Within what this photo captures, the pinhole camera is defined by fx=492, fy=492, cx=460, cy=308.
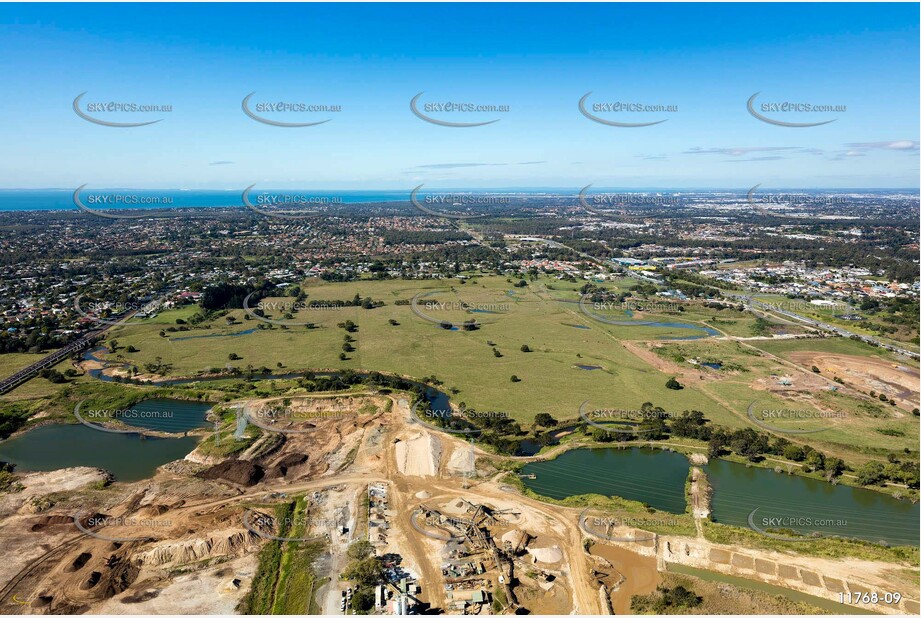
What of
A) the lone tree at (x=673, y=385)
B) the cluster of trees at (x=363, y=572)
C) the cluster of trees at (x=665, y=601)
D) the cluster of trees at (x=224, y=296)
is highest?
the cluster of trees at (x=224, y=296)

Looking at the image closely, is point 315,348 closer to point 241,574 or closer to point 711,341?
point 241,574

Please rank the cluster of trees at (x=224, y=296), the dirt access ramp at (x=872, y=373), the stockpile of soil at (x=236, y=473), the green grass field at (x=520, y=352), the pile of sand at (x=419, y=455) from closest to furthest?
the stockpile of soil at (x=236, y=473) → the pile of sand at (x=419, y=455) → the green grass field at (x=520, y=352) → the dirt access ramp at (x=872, y=373) → the cluster of trees at (x=224, y=296)

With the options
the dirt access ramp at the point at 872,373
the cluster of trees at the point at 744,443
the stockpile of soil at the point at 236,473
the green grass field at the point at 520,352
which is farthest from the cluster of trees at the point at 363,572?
the dirt access ramp at the point at 872,373

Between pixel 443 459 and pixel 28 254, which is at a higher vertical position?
pixel 28 254

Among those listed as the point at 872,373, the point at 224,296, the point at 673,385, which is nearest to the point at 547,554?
the point at 673,385

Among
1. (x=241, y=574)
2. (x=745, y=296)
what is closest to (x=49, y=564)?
(x=241, y=574)

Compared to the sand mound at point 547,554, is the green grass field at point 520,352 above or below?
above

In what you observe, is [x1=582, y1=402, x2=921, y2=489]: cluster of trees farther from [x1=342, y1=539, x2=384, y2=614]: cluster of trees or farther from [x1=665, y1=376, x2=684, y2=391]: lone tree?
[x1=342, y1=539, x2=384, y2=614]: cluster of trees

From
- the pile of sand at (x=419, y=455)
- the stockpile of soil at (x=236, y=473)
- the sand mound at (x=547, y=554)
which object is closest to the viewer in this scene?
the sand mound at (x=547, y=554)

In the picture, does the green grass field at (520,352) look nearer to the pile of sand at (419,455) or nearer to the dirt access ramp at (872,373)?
the dirt access ramp at (872,373)
